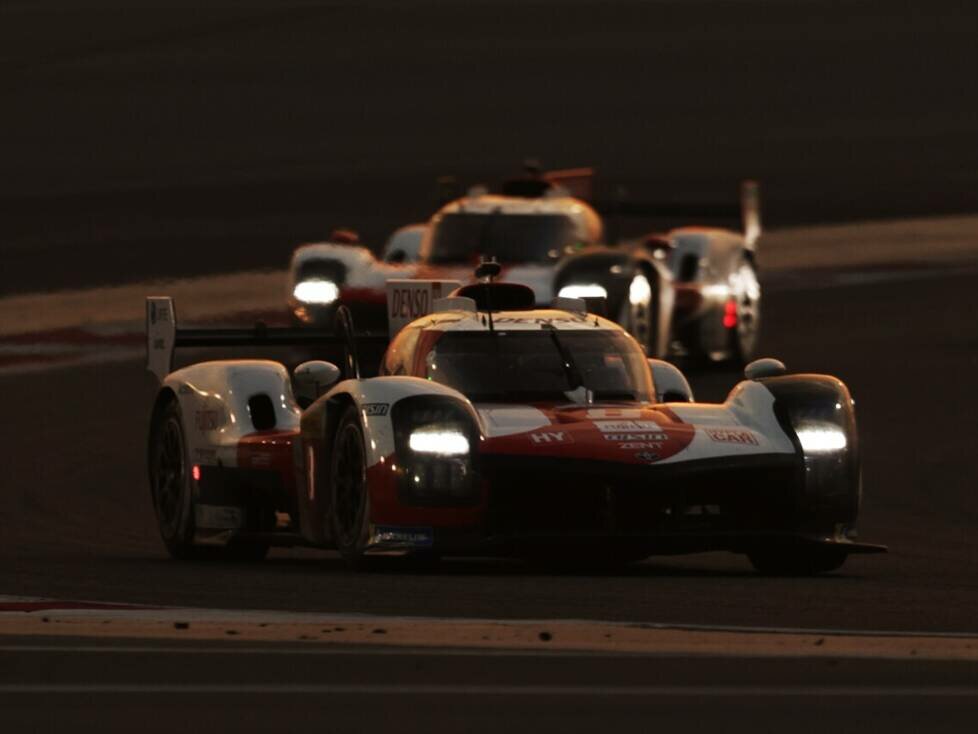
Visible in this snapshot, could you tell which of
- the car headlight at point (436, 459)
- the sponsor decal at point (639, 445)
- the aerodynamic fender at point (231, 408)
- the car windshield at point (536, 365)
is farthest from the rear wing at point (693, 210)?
the car headlight at point (436, 459)

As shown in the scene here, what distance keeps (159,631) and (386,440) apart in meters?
3.09

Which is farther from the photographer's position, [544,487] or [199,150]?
[199,150]

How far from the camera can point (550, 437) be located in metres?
14.6

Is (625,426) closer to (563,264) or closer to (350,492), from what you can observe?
(350,492)

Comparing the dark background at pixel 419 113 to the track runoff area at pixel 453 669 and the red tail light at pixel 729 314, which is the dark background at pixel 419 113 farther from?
the track runoff area at pixel 453 669

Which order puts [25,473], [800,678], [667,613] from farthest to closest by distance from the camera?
[25,473] < [667,613] < [800,678]

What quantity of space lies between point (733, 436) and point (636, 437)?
475 millimetres

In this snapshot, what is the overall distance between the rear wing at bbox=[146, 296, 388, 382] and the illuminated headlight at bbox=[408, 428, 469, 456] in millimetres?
2858

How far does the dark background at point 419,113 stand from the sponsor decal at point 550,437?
2139 centimetres

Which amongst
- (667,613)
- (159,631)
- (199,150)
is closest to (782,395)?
(667,613)

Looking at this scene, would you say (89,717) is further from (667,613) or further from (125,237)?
(125,237)

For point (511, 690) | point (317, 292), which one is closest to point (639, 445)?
point (511, 690)

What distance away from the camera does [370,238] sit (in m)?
40.5

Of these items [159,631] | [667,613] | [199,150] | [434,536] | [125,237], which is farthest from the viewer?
[199,150]
